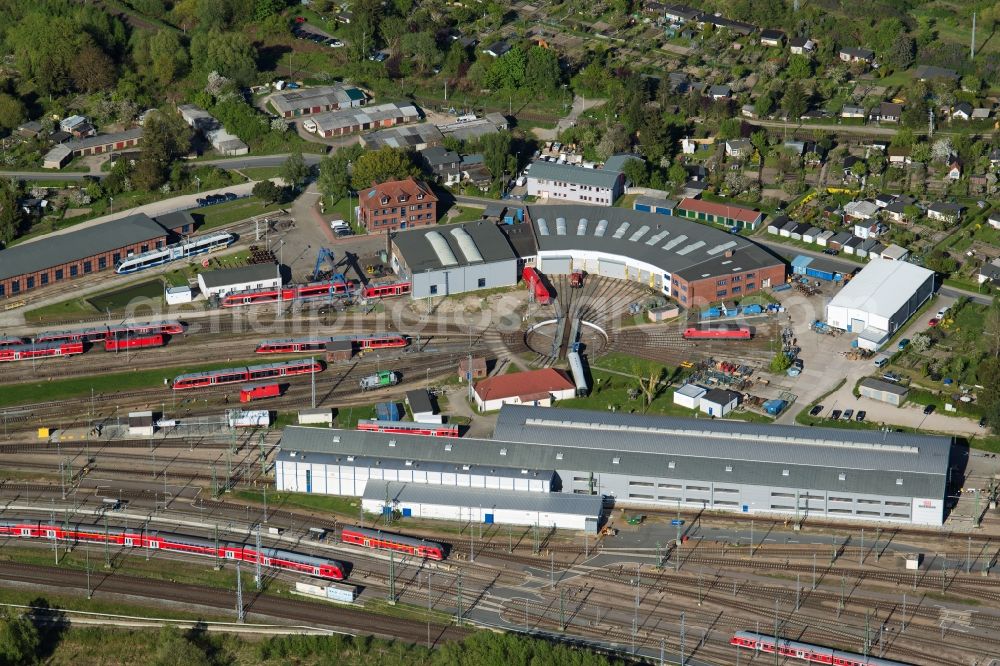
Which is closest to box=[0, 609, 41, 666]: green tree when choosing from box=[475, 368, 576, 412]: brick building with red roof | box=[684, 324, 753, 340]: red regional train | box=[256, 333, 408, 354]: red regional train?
box=[256, 333, 408, 354]: red regional train

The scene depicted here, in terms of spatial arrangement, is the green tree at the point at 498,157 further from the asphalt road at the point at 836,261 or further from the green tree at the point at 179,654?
the green tree at the point at 179,654

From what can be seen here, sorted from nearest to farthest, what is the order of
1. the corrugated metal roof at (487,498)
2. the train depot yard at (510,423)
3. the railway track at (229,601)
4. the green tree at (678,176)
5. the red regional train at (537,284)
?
the railway track at (229,601)
the train depot yard at (510,423)
the corrugated metal roof at (487,498)
the red regional train at (537,284)
the green tree at (678,176)

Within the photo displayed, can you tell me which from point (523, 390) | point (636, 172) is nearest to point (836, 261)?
point (636, 172)

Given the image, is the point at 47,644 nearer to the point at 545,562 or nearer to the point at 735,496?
the point at 545,562

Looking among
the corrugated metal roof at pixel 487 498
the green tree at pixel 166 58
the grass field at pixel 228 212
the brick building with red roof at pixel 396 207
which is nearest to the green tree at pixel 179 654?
the corrugated metal roof at pixel 487 498

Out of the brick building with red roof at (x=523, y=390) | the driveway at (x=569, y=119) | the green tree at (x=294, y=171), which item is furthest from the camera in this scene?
the driveway at (x=569, y=119)

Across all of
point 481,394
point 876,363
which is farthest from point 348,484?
point 876,363

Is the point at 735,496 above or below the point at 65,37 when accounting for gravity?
below
